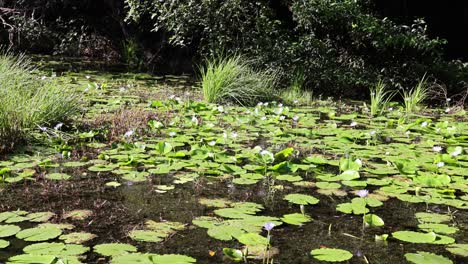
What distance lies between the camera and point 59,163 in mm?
3068

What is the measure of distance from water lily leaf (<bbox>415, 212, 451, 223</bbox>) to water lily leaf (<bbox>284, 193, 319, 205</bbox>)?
0.49m

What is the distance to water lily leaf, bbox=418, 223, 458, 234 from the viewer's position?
2168 mm

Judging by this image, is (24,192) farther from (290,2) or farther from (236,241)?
(290,2)

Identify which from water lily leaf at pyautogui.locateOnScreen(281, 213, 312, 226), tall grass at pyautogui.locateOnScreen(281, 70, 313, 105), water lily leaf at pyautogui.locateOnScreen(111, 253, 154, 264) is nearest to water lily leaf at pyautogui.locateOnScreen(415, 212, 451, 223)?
water lily leaf at pyautogui.locateOnScreen(281, 213, 312, 226)

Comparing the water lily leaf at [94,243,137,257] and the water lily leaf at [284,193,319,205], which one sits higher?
the water lily leaf at [284,193,319,205]

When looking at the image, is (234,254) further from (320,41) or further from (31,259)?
(320,41)

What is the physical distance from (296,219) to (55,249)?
1.03m

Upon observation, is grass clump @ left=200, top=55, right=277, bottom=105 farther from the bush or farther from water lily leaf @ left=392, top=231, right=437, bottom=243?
water lily leaf @ left=392, top=231, right=437, bottom=243

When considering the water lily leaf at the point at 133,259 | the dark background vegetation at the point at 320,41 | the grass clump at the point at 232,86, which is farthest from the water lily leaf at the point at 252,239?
the dark background vegetation at the point at 320,41

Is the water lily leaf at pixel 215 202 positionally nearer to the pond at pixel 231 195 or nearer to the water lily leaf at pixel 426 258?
the pond at pixel 231 195

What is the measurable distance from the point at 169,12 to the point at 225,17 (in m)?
0.83

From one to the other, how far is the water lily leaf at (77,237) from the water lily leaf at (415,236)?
125cm

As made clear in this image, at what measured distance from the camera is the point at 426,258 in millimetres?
1870

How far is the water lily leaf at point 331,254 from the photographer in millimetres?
1848
